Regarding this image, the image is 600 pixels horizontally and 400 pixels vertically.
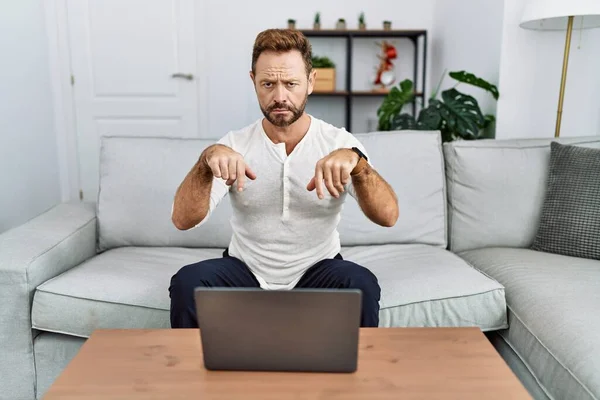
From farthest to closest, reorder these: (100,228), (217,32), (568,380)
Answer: (217,32) → (100,228) → (568,380)

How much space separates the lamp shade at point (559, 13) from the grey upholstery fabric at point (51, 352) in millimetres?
2026

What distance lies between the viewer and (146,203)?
2.04 metres

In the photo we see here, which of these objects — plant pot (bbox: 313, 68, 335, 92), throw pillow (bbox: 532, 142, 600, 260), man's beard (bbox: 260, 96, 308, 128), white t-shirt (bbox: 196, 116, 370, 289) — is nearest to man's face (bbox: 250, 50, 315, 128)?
man's beard (bbox: 260, 96, 308, 128)

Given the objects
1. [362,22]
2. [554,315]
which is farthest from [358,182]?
[362,22]

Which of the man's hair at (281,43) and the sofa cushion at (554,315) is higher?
the man's hair at (281,43)

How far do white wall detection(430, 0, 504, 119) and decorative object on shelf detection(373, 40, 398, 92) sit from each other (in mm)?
298

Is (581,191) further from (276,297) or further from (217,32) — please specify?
(217,32)

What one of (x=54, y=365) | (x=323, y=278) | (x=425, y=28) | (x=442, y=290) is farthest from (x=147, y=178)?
(x=425, y=28)

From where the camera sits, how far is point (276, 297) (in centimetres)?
89

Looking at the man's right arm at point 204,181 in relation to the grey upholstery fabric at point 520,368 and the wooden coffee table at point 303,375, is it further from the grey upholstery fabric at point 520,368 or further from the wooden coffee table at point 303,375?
the grey upholstery fabric at point 520,368

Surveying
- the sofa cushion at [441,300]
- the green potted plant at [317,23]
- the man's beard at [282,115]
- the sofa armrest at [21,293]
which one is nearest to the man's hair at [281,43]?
the man's beard at [282,115]

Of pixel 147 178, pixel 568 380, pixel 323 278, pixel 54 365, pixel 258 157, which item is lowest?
pixel 54 365

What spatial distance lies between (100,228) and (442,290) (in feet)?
4.02

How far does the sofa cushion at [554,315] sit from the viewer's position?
1.21 meters
